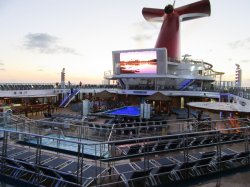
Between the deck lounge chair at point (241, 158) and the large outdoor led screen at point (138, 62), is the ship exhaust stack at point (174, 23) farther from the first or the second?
the deck lounge chair at point (241, 158)

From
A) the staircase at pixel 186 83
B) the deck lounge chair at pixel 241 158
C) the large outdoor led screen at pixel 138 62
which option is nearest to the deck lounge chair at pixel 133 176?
the deck lounge chair at pixel 241 158

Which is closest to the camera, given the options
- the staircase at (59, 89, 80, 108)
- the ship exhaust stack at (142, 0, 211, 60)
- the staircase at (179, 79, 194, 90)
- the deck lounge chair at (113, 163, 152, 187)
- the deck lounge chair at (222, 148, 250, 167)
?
the deck lounge chair at (113, 163, 152, 187)

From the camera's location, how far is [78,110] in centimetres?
2478

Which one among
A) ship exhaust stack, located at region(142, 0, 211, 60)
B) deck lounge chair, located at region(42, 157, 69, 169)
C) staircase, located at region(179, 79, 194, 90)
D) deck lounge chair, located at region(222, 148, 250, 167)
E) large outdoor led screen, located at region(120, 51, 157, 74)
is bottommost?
deck lounge chair, located at region(222, 148, 250, 167)

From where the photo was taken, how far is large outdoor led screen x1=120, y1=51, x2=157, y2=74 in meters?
31.9

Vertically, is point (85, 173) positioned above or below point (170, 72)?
below

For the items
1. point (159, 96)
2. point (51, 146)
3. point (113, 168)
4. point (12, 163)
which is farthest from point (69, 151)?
point (159, 96)

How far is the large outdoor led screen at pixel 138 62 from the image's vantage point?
3192 cm

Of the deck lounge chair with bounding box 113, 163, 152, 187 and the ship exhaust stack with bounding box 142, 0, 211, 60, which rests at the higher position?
the ship exhaust stack with bounding box 142, 0, 211, 60

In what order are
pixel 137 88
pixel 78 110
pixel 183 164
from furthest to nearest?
pixel 137 88 → pixel 78 110 → pixel 183 164

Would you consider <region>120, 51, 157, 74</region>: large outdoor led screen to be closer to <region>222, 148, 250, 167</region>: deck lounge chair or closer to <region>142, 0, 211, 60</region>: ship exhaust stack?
<region>142, 0, 211, 60</region>: ship exhaust stack

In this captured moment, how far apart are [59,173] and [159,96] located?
635 inches

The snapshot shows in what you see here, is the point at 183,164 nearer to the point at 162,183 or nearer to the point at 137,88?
the point at 162,183

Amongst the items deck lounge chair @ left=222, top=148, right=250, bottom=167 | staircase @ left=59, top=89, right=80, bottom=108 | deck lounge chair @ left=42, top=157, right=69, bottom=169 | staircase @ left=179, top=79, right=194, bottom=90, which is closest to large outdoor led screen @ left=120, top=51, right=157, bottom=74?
staircase @ left=179, top=79, right=194, bottom=90
